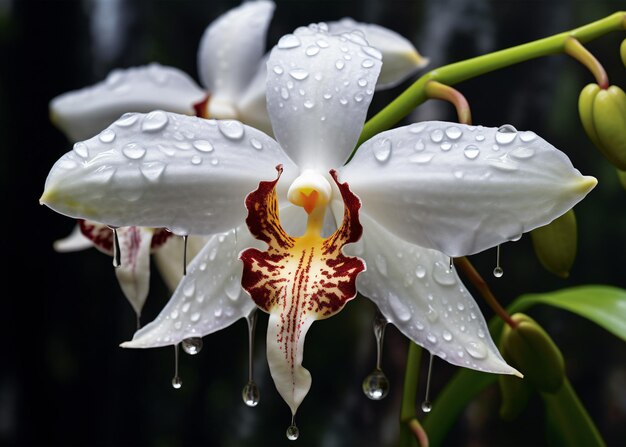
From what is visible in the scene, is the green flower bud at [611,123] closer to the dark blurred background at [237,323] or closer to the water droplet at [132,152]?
the water droplet at [132,152]

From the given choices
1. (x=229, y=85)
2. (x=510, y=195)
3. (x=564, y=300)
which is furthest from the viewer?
(x=229, y=85)

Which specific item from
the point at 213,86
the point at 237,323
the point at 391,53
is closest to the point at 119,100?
the point at 213,86

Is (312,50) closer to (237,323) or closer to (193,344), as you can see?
(193,344)

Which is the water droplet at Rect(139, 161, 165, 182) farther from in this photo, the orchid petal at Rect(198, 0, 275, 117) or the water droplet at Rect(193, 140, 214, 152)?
the orchid petal at Rect(198, 0, 275, 117)

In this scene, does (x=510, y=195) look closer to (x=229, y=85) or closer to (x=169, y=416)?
(x=229, y=85)

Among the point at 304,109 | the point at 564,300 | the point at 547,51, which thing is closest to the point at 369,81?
the point at 304,109

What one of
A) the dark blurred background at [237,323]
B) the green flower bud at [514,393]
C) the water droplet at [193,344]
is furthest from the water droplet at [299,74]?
the dark blurred background at [237,323]

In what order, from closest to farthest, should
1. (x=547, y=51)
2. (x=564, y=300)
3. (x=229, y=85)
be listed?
(x=547, y=51) < (x=564, y=300) < (x=229, y=85)
